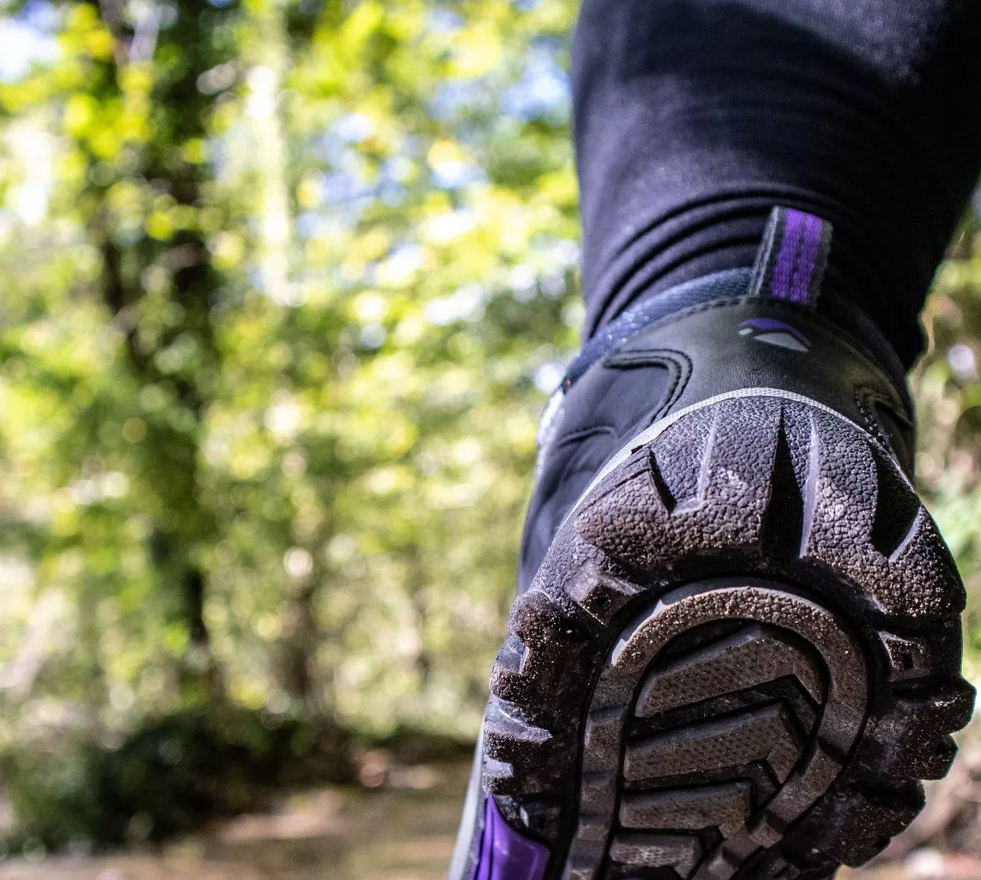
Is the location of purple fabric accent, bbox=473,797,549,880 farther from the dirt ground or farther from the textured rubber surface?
the dirt ground

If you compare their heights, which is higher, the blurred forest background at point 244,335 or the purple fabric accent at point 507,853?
the blurred forest background at point 244,335

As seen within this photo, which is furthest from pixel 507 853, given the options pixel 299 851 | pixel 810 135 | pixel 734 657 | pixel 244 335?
pixel 244 335

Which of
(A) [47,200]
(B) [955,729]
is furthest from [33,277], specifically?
(B) [955,729]

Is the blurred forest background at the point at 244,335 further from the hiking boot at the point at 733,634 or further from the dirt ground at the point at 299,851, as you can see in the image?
the hiking boot at the point at 733,634

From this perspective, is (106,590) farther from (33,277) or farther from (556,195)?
(556,195)

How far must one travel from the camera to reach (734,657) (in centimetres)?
60

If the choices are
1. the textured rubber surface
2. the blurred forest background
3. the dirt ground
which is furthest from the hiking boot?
the dirt ground

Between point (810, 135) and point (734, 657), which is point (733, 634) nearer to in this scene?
point (734, 657)

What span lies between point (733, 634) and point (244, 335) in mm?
4923

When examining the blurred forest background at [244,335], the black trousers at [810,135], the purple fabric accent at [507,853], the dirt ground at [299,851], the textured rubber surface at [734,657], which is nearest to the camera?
the textured rubber surface at [734,657]

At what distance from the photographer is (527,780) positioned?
0.65 meters

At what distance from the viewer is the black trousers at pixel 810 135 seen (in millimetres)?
795

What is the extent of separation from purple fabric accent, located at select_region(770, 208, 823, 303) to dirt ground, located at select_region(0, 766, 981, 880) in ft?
13.3

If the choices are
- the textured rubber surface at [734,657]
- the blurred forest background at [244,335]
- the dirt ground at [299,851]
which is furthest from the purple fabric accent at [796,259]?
the dirt ground at [299,851]
